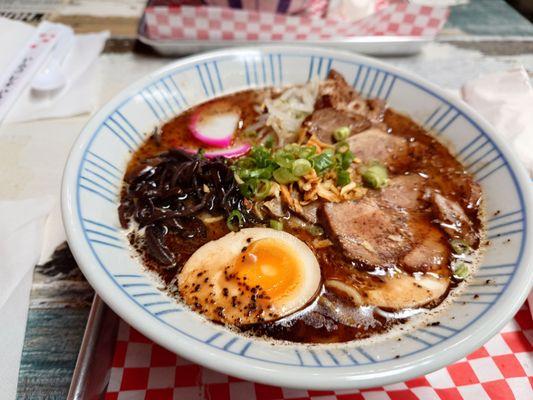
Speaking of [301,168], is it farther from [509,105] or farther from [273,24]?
[273,24]

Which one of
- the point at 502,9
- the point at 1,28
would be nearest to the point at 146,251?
the point at 1,28

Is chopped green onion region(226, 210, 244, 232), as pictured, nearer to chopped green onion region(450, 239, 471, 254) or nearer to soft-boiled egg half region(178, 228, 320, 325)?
soft-boiled egg half region(178, 228, 320, 325)

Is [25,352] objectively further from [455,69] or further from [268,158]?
[455,69]

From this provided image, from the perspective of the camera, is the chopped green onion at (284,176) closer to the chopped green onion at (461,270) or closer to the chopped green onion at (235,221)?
the chopped green onion at (235,221)

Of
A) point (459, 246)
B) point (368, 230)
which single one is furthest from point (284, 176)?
point (459, 246)

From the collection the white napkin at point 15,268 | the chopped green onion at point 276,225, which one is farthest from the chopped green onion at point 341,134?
the white napkin at point 15,268
